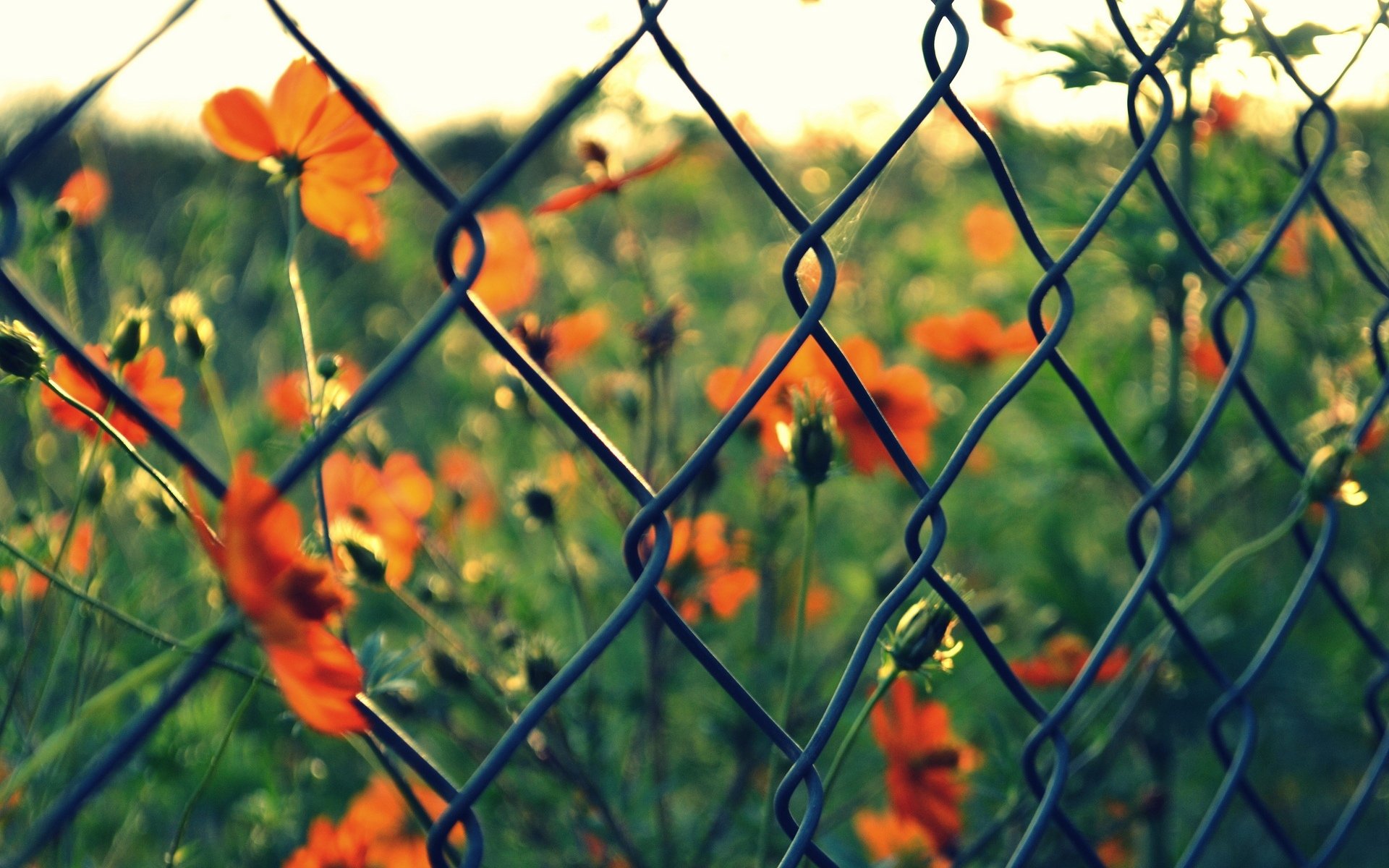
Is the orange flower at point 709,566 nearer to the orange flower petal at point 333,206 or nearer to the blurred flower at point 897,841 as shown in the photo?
the blurred flower at point 897,841

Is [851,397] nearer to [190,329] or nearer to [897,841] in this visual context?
[897,841]

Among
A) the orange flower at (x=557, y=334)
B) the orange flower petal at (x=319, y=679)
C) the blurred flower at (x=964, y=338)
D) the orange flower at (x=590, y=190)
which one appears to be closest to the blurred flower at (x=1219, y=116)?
the blurred flower at (x=964, y=338)

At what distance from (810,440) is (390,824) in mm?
587

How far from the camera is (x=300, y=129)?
0.50m

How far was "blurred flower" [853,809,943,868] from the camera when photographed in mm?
791

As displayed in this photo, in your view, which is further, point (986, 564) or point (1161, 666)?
point (986, 564)

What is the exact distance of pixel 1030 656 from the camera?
104 cm

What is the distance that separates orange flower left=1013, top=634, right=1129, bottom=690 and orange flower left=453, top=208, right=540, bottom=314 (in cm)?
65

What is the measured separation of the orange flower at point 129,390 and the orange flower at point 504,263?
1.44 feet

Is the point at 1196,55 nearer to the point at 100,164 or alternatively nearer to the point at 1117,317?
the point at 1117,317

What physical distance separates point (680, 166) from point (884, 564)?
0.72 metres

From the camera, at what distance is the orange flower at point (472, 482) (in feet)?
4.10

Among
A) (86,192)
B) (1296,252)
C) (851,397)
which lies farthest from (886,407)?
(86,192)

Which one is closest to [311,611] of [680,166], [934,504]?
[934,504]
